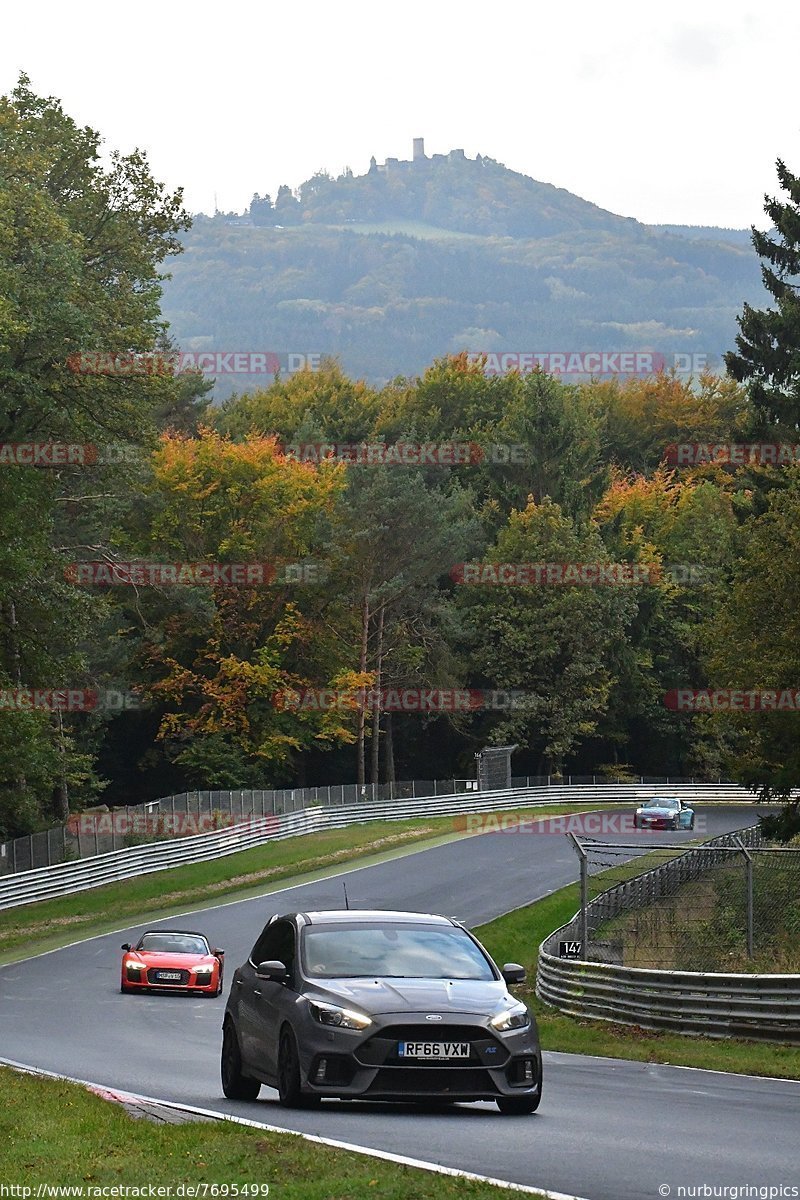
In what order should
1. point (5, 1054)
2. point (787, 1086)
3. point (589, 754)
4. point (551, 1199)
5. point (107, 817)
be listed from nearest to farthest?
point (551, 1199) → point (787, 1086) → point (5, 1054) → point (107, 817) → point (589, 754)

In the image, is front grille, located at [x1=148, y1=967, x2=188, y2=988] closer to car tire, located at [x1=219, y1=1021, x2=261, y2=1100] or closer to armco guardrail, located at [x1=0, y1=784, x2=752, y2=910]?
armco guardrail, located at [x1=0, y1=784, x2=752, y2=910]

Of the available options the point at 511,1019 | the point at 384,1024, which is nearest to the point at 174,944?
the point at 511,1019

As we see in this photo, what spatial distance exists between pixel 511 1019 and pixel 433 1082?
0.73 meters

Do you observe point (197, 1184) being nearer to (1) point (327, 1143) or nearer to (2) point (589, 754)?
(1) point (327, 1143)

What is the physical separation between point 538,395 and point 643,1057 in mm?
77846

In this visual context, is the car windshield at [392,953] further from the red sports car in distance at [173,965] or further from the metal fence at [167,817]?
the metal fence at [167,817]

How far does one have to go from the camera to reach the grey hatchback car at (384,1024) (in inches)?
473

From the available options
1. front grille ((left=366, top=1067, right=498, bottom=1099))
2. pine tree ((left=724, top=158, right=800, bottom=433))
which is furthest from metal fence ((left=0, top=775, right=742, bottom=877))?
front grille ((left=366, top=1067, right=498, bottom=1099))

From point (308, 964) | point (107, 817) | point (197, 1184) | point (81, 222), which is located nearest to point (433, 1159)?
point (197, 1184)

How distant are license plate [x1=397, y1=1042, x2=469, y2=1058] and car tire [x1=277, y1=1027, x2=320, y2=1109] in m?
0.76

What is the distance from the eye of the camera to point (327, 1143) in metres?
10.3

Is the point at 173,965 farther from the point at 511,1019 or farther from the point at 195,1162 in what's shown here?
the point at 195,1162

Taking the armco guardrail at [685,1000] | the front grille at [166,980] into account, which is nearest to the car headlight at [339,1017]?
the armco guardrail at [685,1000]

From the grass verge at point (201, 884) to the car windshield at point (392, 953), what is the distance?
25699 mm
